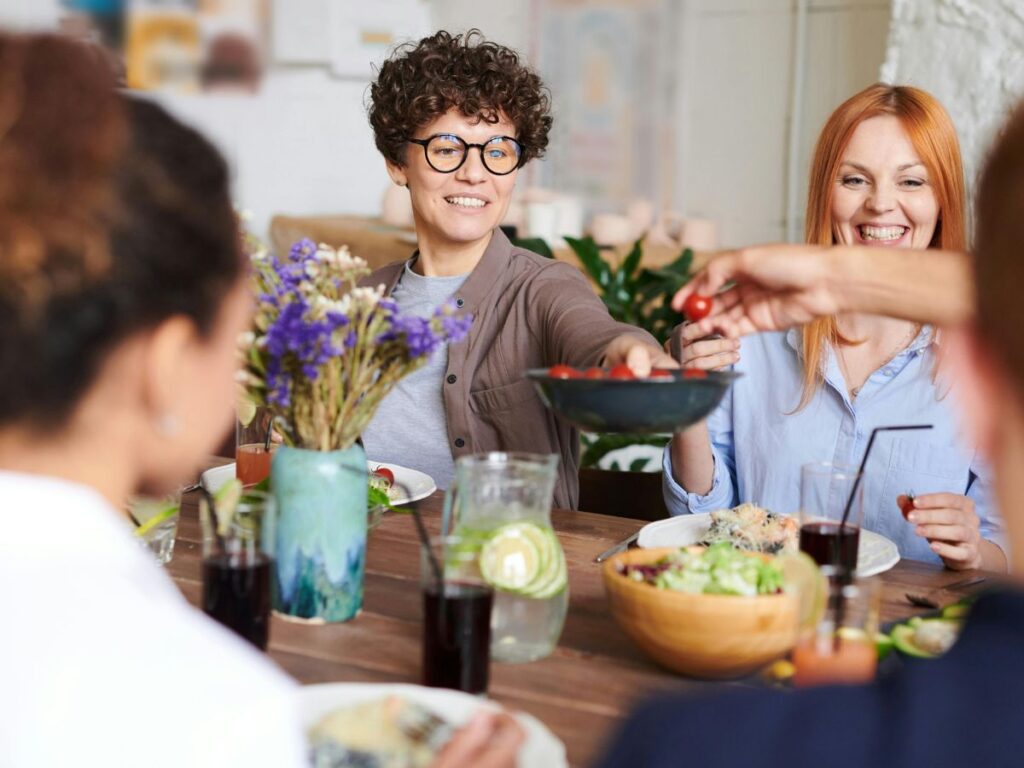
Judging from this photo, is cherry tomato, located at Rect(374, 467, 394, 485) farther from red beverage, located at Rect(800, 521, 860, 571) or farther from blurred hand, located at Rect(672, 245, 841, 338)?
red beverage, located at Rect(800, 521, 860, 571)

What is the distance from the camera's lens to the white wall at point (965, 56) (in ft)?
14.0

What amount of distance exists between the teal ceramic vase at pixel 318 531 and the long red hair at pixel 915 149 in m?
1.01

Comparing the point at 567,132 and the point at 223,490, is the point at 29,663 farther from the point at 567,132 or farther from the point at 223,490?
the point at 567,132

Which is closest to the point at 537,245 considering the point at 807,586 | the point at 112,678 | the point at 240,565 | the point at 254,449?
the point at 254,449

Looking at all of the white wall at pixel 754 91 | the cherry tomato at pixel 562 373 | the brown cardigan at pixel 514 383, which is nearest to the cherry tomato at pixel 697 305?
the cherry tomato at pixel 562 373

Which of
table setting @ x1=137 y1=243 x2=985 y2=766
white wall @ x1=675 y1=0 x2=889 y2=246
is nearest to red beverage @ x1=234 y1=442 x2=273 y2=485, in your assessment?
table setting @ x1=137 y1=243 x2=985 y2=766

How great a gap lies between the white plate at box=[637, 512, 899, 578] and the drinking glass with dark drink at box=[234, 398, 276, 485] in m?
0.59

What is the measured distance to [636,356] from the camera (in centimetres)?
169

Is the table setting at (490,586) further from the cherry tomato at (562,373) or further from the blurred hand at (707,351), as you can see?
the blurred hand at (707,351)

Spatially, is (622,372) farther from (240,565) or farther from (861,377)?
(861,377)

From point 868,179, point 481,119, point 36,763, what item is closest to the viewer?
point 36,763

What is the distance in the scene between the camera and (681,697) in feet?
2.30

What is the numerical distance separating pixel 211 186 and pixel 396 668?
2.09 feet

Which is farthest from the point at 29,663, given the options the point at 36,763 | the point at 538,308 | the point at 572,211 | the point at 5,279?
the point at 572,211
